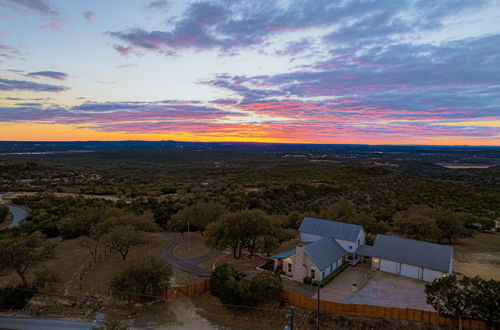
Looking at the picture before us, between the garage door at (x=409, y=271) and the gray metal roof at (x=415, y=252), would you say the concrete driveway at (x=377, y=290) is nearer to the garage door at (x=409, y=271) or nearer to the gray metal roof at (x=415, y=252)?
the garage door at (x=409, y=271)

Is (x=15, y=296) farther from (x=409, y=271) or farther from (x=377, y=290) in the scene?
(x=409, y=271)

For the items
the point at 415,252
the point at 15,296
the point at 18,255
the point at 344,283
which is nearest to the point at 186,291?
the point at 15,296

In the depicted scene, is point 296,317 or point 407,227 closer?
point 296,317

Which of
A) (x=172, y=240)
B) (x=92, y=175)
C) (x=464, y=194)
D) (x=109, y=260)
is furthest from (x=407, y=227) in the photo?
(x=92, y=175)

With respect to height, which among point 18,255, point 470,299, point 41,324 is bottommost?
point 41,324

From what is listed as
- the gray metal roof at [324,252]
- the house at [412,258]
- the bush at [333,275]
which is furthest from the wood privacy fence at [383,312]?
the house at [412,258]

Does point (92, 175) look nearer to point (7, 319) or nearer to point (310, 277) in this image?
point (7, 319)
